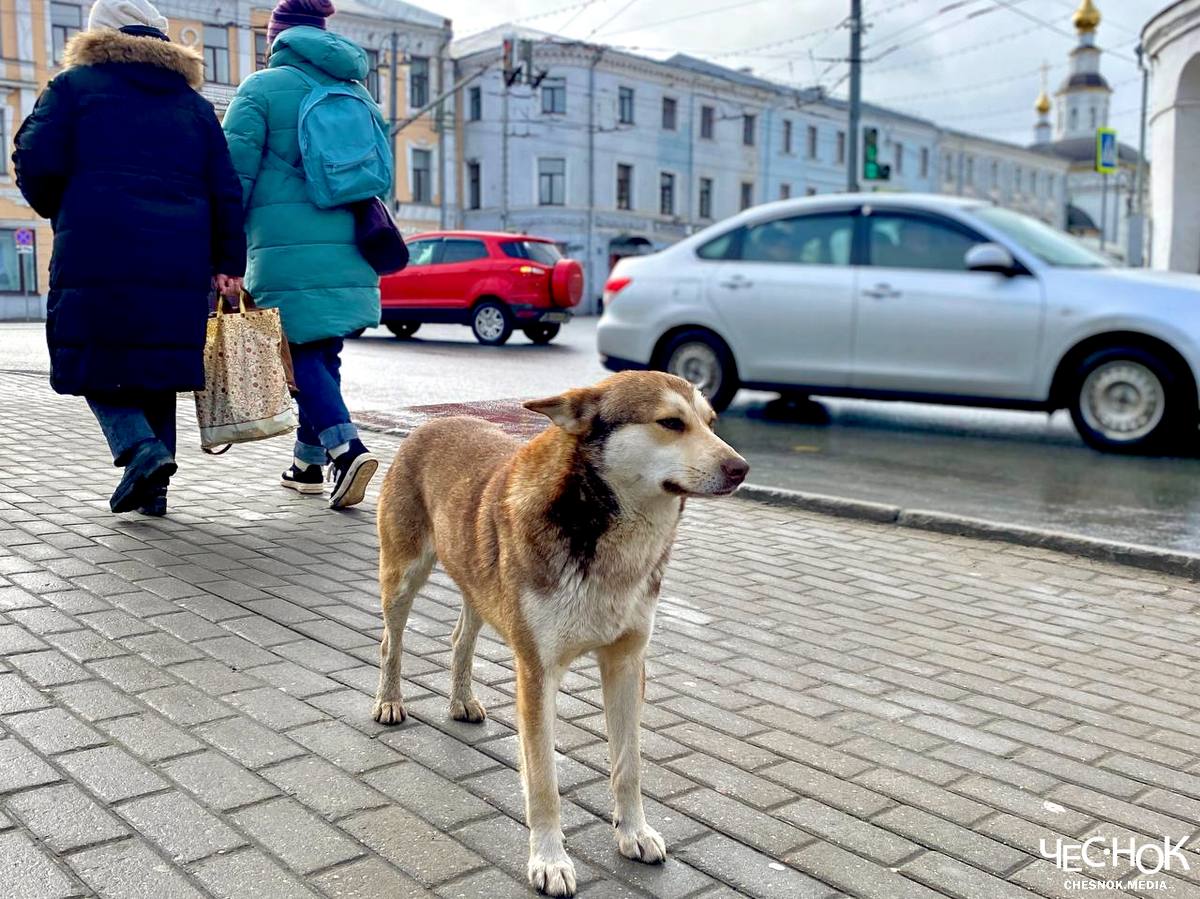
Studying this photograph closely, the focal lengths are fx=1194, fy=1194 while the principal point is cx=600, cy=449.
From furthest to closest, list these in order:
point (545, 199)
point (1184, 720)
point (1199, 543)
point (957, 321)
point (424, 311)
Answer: point (545, 199)
point (424, 311)
point (957, 321)
point (1199, 543)
point (1184, 720)

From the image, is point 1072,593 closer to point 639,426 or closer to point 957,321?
point 639,426

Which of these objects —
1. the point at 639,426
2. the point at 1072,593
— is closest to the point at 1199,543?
the point at 1072,593

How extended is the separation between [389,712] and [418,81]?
47.9m

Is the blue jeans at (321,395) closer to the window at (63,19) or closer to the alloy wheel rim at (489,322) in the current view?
the alloy wheel rim at (489,322)

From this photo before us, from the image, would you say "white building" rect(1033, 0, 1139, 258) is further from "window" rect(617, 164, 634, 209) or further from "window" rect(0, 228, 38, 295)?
"window" rect(0, 228, 38, 295)

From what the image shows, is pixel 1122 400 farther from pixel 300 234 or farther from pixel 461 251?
pixel 461 251

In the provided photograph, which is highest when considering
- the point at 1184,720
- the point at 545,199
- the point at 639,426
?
the point at 545,199

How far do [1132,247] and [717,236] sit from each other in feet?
81.6

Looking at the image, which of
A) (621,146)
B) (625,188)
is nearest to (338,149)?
(621,146)

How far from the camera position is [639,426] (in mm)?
2643

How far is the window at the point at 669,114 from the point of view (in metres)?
56.0

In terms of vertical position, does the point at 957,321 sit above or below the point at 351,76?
below

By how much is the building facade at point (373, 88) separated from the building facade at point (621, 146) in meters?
1.85

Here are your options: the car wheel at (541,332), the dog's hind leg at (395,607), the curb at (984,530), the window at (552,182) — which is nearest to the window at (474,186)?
the window at (552,182)
